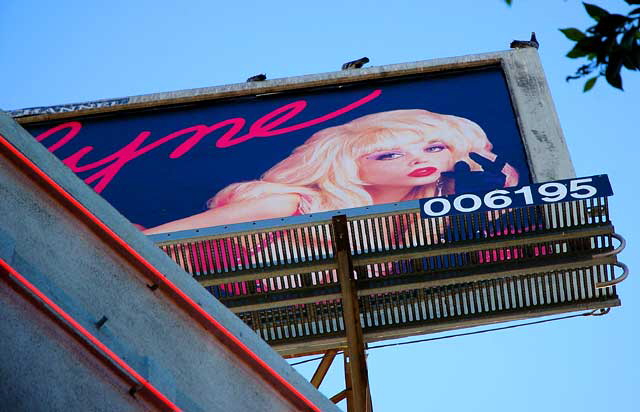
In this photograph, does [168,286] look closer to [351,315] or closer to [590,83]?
[590,83]

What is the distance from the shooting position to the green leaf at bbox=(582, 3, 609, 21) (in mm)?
4957

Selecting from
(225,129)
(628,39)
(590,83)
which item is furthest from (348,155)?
(628,39)

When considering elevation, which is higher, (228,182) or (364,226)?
(228,182)

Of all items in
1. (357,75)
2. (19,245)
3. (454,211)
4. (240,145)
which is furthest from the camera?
(357,75)

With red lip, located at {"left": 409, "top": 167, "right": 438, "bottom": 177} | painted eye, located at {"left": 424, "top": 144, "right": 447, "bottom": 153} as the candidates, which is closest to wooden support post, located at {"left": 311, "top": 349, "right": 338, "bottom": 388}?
red lip, located at {"left": 409, "top": 167, "right": 438, "bottom": 177}

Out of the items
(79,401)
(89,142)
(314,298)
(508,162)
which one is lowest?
(79,401)

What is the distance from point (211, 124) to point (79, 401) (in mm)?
9866

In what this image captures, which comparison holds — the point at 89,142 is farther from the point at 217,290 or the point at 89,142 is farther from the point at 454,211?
the point at 454,211

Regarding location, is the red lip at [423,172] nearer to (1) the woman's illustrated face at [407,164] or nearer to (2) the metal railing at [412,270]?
(1) the woman's illustrated face at [407,164]

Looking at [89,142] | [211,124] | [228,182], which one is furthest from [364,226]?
[89,142]

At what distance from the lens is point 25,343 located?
629 cm

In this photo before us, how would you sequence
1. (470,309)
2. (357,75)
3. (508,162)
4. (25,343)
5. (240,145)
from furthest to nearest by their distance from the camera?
(357,75) < (240,145) < (508,162) < (470,309) < (25,343)

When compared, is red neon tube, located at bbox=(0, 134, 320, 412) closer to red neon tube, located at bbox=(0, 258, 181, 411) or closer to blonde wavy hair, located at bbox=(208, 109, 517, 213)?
red neon tube, located at bbox=(0, 258, 181, 411)

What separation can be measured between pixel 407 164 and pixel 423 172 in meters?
0.31
